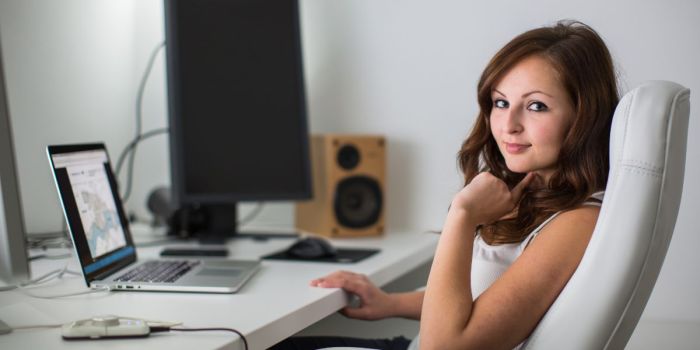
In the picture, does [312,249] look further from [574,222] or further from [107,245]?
[574,222]

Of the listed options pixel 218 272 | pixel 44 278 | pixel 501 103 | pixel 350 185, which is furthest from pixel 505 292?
pixel 350 185

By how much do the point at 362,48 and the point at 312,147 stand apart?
36 centimetres

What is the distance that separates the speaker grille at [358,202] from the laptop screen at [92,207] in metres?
0.71

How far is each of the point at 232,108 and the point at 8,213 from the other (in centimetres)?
112

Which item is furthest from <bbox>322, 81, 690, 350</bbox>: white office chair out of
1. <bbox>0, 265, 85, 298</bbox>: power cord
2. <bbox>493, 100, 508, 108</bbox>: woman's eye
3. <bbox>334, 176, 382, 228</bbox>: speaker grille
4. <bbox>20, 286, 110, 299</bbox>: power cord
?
<bbox>334, 176, 382, 228</bbox>: speaker grille

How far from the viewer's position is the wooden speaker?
2152 mm

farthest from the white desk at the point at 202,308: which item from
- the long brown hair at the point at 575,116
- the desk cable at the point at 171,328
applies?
the long brown hair at the point at 575,116

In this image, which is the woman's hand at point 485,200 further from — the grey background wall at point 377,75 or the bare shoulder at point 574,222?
the grey background wall at point 377,75

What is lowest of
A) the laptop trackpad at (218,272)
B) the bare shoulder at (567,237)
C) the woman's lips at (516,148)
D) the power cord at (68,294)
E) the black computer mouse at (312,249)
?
the black computer mouse at (312,249)

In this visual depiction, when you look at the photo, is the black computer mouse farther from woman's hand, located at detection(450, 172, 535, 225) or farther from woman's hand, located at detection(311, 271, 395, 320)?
woman's hand, located at detection(450, 172, 535, 225)

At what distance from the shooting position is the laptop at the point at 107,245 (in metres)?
1.33

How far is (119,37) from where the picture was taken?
97.9 inches

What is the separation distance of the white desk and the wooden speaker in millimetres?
486

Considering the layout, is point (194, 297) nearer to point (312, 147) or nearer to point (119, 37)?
point (312, 147)
